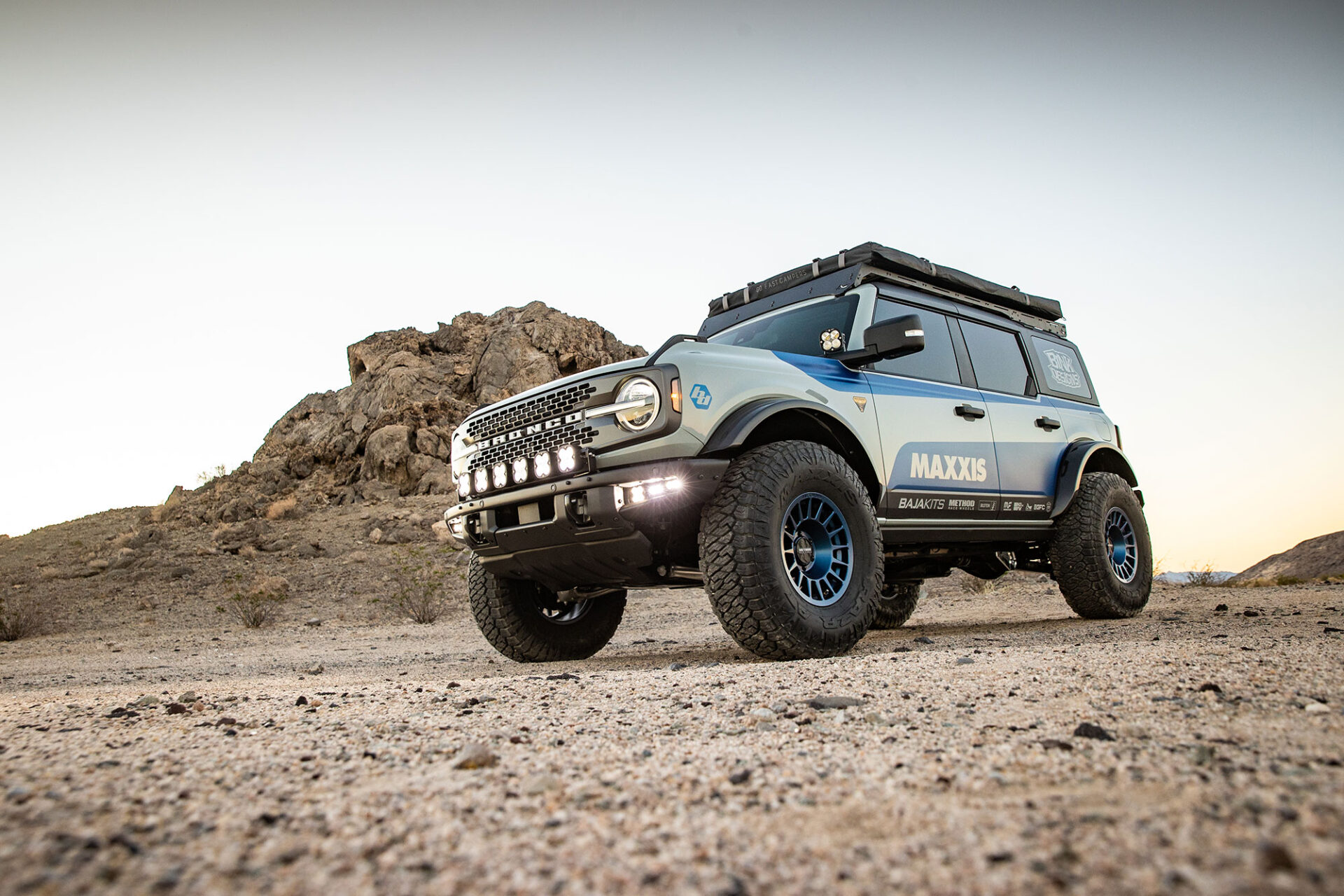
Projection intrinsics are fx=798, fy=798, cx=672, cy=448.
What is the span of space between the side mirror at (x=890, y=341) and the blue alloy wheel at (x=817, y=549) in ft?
3.25

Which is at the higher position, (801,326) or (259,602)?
(801,326)

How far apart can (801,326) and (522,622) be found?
8.49 ft

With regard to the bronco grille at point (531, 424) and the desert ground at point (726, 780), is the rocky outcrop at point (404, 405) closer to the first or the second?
the bronco grille at point (531, 424)

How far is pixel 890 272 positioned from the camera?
544 centimetres

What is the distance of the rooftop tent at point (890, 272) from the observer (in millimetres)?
5188

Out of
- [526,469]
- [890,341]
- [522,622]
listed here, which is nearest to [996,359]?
[890,341]

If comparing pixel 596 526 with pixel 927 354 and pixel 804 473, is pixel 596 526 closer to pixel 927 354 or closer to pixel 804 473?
pixel 804 473

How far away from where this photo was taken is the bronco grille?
158 inches

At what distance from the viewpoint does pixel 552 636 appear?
5199mm

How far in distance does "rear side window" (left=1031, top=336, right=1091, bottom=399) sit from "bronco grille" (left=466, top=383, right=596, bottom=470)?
4.25 m

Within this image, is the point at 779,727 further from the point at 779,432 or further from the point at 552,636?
the point at 552,636

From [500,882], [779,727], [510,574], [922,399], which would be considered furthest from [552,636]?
[500,882]

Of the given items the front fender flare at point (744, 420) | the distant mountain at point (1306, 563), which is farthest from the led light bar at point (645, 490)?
the distant mountain at point (1306, 563)

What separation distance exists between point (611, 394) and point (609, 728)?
6.57 ft
